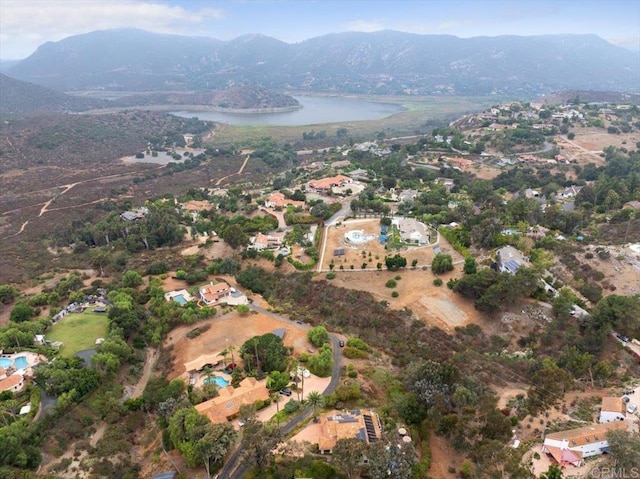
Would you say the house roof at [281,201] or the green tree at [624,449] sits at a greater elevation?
the green tree at [624,449]

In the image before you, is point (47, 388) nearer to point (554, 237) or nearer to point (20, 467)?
point (20, 467)

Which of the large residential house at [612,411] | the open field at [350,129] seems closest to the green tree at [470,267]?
the large residential house at [612,411]

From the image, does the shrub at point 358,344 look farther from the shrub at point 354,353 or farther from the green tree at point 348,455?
the green tree at point 348,455

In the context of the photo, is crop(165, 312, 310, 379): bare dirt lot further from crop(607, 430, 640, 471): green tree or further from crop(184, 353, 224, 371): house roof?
crop(607, 430, 640, 471): green tree

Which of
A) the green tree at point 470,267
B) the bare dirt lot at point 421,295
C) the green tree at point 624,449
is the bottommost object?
the bare dirt lot at point 421,295

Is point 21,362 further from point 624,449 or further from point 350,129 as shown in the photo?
point 350,129

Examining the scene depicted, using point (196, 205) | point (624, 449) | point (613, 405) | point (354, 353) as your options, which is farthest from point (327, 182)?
point (624, 449)

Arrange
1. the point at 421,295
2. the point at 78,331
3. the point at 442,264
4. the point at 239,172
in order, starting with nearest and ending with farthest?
the point at 78,331 < the point at 421,295 < the point at 442,264 < the point at 239,172
